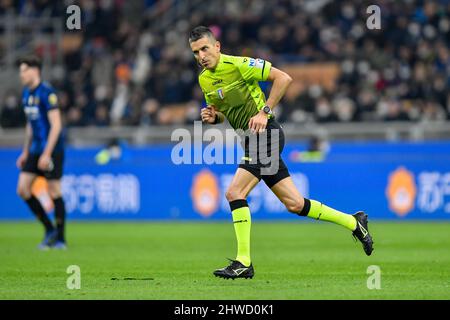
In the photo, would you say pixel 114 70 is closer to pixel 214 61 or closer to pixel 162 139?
pixel 162 139

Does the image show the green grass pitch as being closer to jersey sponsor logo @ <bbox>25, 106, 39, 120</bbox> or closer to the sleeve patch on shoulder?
jersey sponsor logo @ <bbox>25, 106, 39, 120</bbox>

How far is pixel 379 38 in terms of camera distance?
23.7 metres

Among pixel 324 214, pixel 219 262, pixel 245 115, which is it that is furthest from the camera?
pixel 219 262

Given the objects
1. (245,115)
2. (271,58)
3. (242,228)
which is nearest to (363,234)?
(242,228)

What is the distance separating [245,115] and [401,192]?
423 inches

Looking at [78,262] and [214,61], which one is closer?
[214,61]

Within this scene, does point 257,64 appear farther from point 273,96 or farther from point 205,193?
point 205,193

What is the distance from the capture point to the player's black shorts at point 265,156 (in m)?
9.59

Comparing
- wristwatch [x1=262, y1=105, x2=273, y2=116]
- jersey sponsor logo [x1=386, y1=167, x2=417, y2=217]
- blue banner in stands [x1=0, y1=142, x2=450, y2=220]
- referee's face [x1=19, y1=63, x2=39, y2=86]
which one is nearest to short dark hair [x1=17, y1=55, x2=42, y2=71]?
referee's face [x1=19, y1=63, x2=39, y2=86]

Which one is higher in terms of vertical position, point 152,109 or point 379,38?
point 379,38

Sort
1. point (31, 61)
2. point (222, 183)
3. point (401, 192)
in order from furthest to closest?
point (222, 183), point (401, 192), point (31, 61)

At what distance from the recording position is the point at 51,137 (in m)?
13.7

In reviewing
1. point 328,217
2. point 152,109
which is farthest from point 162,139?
point 328,217
